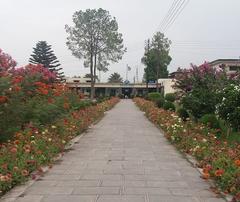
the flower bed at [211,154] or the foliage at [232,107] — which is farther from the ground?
the foliage at [232,107]

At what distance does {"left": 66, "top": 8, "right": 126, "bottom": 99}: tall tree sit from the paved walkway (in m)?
55.6

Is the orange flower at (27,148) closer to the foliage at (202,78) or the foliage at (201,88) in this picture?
the foliage at (201,88)

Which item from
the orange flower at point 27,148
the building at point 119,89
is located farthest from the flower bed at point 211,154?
the building at point 119,89

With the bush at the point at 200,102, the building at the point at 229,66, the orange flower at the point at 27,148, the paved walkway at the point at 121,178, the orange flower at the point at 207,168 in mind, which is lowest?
the paved walkway at the point at 121,178

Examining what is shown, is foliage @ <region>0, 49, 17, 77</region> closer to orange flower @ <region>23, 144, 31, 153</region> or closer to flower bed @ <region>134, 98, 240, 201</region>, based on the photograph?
orange flower @ <region>23, 144, 31, 153</region>

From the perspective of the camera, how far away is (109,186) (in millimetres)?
7156

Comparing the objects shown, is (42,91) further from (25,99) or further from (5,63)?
(5,63)

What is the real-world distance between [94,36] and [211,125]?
2122 inches

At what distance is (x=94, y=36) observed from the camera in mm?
67125

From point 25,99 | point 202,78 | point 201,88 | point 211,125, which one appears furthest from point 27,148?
point 202,78

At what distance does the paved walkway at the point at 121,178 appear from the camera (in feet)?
21.4

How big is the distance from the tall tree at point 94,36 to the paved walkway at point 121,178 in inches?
2189

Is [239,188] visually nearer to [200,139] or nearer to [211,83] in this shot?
[200,139]

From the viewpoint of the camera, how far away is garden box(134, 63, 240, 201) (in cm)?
758
